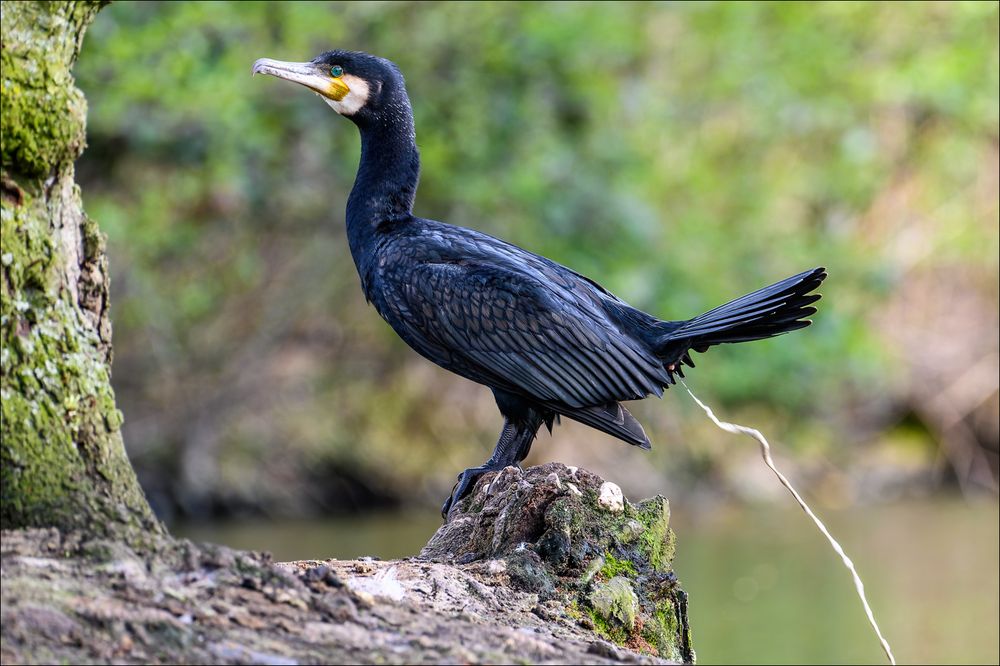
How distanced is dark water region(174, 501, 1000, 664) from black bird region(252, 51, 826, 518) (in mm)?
3329

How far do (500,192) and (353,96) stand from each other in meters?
6.38

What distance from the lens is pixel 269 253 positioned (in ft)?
50.0

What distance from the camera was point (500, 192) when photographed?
12328 mm

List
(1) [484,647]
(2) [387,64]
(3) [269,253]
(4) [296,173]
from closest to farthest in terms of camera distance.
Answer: (1) [484,647], (2) [387,64], (4) [296,173], (3) [269,253]

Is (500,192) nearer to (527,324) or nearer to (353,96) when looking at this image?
(353,96)

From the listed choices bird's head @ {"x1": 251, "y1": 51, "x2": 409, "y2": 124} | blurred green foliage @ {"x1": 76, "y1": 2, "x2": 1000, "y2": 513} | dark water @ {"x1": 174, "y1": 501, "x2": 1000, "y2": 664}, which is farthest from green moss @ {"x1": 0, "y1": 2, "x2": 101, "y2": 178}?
blurred green foliage @ {"x1": 76, "y1": 2, "x2": 1000, "y2": 513}

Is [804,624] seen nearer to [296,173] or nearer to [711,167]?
[296,173]

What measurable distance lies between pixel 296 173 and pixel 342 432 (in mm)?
3980

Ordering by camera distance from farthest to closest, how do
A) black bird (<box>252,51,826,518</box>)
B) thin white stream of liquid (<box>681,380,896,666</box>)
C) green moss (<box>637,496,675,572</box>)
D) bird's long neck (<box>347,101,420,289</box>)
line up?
1. bird's long neck (<box>347,101,420,289</box>)
2. black bird (<box>252,51,826,518</box>)
3. green moss (<box>637,496,675,572</box>)
4. thin white stream of liquid (<box>681,380,896,666</box>)

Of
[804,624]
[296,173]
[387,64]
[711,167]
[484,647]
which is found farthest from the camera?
[711,167]

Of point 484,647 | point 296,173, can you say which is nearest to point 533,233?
point 296,173

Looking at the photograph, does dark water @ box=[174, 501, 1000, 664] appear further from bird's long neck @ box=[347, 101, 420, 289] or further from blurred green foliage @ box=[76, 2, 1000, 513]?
bird's long neck @ box=[347, 101, 420, 289]

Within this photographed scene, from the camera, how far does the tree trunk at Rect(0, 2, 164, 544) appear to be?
3.25 m

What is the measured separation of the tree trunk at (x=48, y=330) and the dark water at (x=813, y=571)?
556cm
